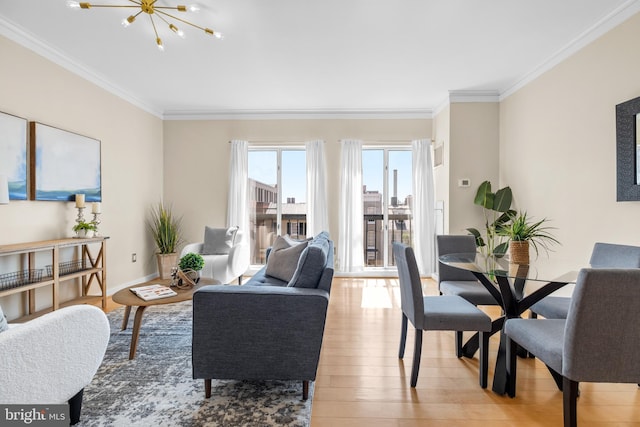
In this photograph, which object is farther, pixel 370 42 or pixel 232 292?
pixel 370 42

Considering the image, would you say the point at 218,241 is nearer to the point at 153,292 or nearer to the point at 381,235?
the point at 153,292

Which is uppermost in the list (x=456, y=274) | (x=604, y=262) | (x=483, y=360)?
Result: (x=604, y=262)

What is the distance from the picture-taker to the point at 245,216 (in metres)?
5.34

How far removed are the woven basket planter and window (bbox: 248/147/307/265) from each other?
3.57 metres

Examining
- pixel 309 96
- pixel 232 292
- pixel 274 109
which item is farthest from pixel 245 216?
pixel 232 292

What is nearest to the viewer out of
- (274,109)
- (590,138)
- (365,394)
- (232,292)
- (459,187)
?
(232,292)

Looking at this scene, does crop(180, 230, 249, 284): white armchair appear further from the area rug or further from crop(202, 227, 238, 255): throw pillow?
the area rug

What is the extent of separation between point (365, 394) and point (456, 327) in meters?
0.71

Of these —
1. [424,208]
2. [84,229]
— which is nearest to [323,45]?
[424,208]

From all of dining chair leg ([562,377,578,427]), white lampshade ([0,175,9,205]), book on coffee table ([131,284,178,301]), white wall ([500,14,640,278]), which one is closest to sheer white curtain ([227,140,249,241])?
book on coffee table ([131,284,178,301])

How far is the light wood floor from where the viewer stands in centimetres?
180

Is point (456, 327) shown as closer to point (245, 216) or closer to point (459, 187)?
point (459, 187)

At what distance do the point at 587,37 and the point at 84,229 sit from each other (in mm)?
5237

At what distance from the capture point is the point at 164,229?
493 cm
